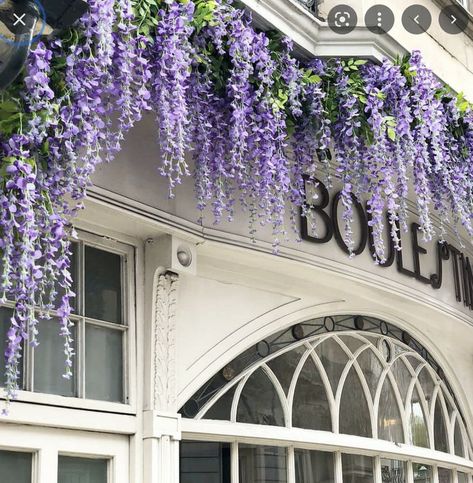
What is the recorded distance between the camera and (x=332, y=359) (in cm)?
669

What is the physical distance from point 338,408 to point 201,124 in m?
2.59

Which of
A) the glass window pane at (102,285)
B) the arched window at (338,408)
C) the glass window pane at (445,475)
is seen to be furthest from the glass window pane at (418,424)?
the glass window pane at (102,285)

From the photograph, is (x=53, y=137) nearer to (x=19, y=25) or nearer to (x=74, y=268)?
(x=19, y=25)

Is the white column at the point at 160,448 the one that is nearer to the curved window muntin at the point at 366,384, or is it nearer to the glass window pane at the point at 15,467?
the curved window muntin at the point at 366,384

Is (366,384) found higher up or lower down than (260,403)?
higher up

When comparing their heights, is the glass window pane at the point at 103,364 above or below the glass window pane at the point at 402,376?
below

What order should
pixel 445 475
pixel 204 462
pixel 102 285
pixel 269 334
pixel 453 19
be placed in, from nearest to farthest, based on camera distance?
pixel 102 285 → pixel 204 462 → pixel 269 334 → pixel 453 19 → pixel 445 475

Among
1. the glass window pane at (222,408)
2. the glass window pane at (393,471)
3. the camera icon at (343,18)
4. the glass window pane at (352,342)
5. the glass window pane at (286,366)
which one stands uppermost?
the camera icon at (343,18)

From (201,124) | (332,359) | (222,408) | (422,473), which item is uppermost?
(201,124)

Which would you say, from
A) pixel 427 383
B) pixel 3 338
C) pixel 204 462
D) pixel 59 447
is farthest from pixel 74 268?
pixel 427 383

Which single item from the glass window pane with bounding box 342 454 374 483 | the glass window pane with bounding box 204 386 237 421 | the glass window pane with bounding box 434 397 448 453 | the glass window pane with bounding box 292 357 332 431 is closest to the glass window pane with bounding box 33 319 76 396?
the glass window pane with bounding box 204 386 237 421

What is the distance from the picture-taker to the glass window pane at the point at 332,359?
6590 millimetres

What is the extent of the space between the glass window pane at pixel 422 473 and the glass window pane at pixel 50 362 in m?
3.49

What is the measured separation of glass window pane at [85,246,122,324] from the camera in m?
5.02
